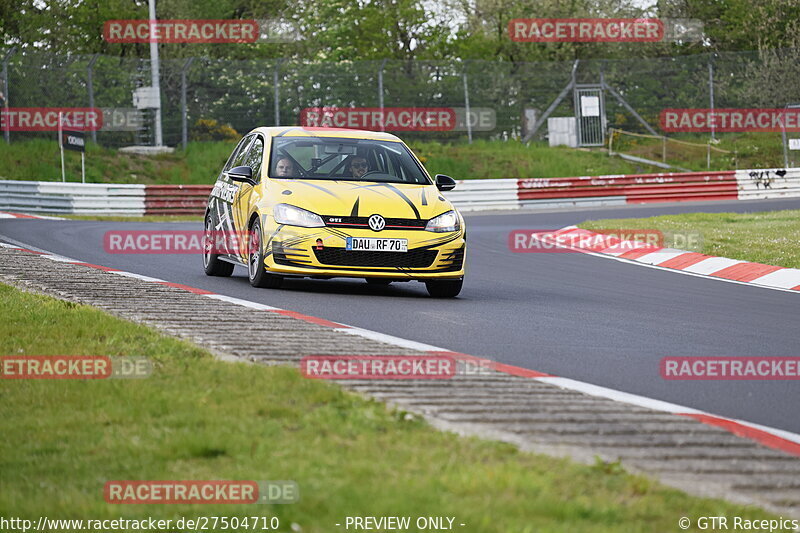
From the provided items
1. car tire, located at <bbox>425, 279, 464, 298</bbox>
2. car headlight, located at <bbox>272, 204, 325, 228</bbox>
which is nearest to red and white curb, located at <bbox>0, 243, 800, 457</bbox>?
car headlight, located at <bbox>272, 204, 325, 228</bbox>

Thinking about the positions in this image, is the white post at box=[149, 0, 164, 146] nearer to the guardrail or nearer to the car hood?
the guardrail

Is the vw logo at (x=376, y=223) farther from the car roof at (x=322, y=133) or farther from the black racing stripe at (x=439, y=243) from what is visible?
the car roof at (x=322, y=133)

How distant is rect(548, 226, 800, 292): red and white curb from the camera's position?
1470cm

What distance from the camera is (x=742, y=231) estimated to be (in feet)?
66.1

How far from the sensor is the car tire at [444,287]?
1201 centimetres

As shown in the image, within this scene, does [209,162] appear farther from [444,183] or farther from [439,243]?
[439,243]

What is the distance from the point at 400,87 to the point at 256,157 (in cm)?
2376

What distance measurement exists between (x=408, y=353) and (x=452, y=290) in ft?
15.4

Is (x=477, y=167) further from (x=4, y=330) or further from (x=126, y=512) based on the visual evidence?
(x=126, y=512)

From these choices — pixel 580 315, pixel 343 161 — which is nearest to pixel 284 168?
pixel 343 161

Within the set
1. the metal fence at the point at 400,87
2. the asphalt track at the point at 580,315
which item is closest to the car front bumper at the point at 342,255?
the asphalt track at the point at 580,315

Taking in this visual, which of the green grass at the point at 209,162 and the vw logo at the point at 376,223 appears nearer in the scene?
the vw logo at the point at 376,223

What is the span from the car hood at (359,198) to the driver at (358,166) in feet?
1.03

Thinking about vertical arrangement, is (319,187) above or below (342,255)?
above
